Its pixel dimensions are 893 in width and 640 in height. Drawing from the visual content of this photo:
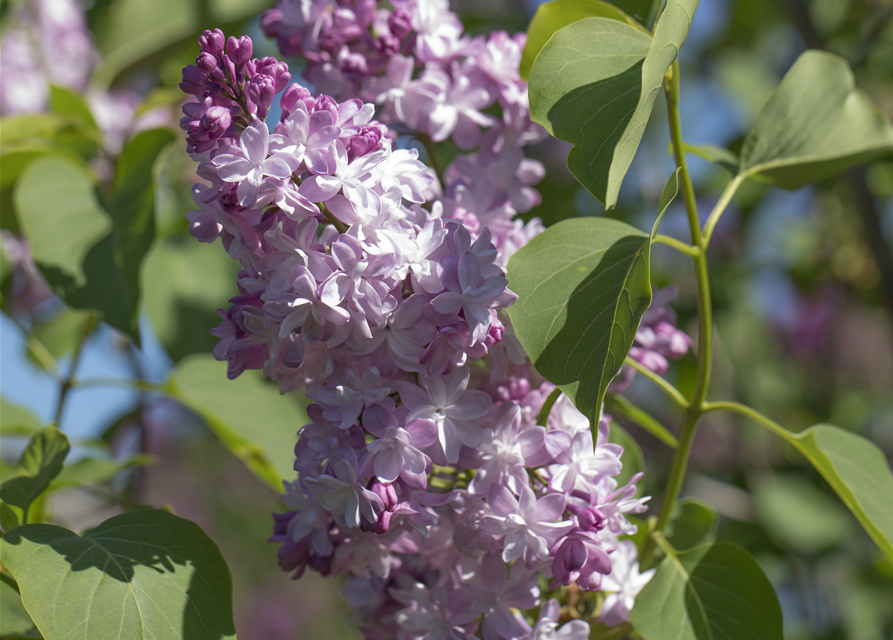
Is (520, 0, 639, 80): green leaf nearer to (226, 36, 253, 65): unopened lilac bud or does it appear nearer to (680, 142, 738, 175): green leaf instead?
(680, 142, 738, 175): green leaf

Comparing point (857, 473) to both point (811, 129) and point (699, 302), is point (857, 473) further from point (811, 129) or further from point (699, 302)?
point (811, 129)

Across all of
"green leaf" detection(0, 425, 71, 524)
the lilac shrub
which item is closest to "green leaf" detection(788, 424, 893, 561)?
the lilac shrub

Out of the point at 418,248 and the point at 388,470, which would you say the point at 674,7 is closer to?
the point at 418,248

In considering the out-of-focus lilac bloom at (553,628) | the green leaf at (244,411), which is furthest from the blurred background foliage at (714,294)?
the out-of-focus lilac bloom at (553,628)

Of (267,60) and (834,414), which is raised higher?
(267,60)

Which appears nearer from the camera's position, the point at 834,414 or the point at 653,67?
the point at 653,67

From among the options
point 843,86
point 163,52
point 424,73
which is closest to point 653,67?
point 424,73

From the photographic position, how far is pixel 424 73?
794 millimetres

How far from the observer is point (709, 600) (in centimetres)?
70

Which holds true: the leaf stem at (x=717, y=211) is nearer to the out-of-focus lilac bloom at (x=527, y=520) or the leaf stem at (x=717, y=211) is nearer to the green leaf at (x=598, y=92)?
the green leaf at (x=598, y=92)

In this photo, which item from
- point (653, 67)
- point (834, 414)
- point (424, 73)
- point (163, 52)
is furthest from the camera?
point (834, 414)

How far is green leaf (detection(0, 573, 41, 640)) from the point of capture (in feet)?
2.46

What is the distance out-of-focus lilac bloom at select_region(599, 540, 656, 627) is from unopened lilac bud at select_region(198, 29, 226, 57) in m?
0.58

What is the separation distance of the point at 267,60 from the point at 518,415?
1.19 ft
